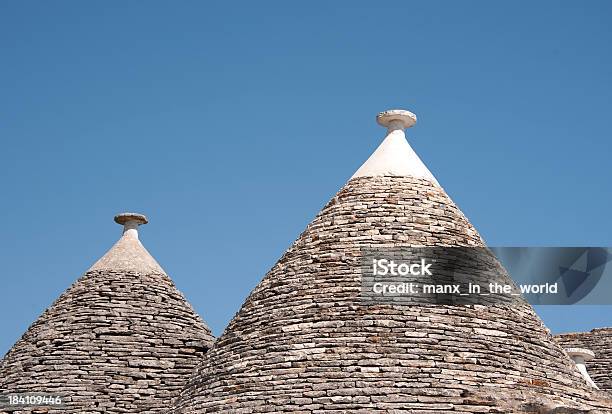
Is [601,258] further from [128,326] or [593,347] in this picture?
[128,326]

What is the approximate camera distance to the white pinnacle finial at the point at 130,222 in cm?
2031

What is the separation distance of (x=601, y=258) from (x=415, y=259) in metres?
6.16

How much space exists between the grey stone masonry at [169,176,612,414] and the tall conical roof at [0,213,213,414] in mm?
2086

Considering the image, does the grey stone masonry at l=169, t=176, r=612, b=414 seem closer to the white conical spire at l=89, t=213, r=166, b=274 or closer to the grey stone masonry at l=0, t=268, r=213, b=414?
the grey stone masonry at l=0, t=268, r=213, b=414

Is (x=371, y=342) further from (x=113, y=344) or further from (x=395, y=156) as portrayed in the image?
(x=113, y=344)

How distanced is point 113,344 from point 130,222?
290cm

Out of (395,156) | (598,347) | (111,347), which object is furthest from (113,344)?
(598,347)

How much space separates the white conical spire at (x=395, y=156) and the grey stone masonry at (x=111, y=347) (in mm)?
3862

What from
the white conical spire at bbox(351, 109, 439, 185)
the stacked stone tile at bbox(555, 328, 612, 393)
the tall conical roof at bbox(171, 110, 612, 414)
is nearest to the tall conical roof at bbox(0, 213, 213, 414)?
the tall conical roof at bbox(171, 110, 612, 414)

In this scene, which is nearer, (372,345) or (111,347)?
(372,345)

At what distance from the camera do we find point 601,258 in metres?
20.5

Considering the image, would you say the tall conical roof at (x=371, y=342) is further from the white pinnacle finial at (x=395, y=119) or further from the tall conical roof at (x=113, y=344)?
the tall conical roof at (x=113, y=344)

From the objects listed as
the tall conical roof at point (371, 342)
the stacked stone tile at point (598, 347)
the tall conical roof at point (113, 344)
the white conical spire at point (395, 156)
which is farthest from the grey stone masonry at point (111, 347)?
the stacked stone tile at point (598, 347)

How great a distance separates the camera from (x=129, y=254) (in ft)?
64.7
